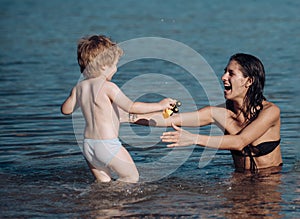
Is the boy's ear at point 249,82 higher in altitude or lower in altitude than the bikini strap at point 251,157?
higher

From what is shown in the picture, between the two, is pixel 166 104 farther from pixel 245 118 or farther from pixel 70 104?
pixel 245 118

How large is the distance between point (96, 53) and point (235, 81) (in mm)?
1385

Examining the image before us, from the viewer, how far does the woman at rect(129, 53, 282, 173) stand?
6.53m

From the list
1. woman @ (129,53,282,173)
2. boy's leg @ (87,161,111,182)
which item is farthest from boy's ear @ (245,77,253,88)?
boy's leg @ (87,161,111,182)

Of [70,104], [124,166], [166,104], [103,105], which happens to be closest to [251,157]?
[166,104]

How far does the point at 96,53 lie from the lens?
6.00 m

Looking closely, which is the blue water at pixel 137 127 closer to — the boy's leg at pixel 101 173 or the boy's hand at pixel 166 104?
the boy's leg at pixel 101 173

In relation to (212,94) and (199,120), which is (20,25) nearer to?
(212,94)

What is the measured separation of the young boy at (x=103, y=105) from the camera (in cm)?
600

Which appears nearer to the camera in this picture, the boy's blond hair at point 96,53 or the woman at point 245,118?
the boy's blond hair at point 96,53

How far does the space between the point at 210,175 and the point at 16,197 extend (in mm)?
1861

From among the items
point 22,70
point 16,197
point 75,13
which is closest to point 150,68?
point 22,70

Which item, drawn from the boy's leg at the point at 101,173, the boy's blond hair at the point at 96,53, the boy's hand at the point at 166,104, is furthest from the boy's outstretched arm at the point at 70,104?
the boy's hand at the point at 166,104

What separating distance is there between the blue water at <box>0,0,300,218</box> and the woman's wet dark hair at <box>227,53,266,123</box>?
0.61 meters
